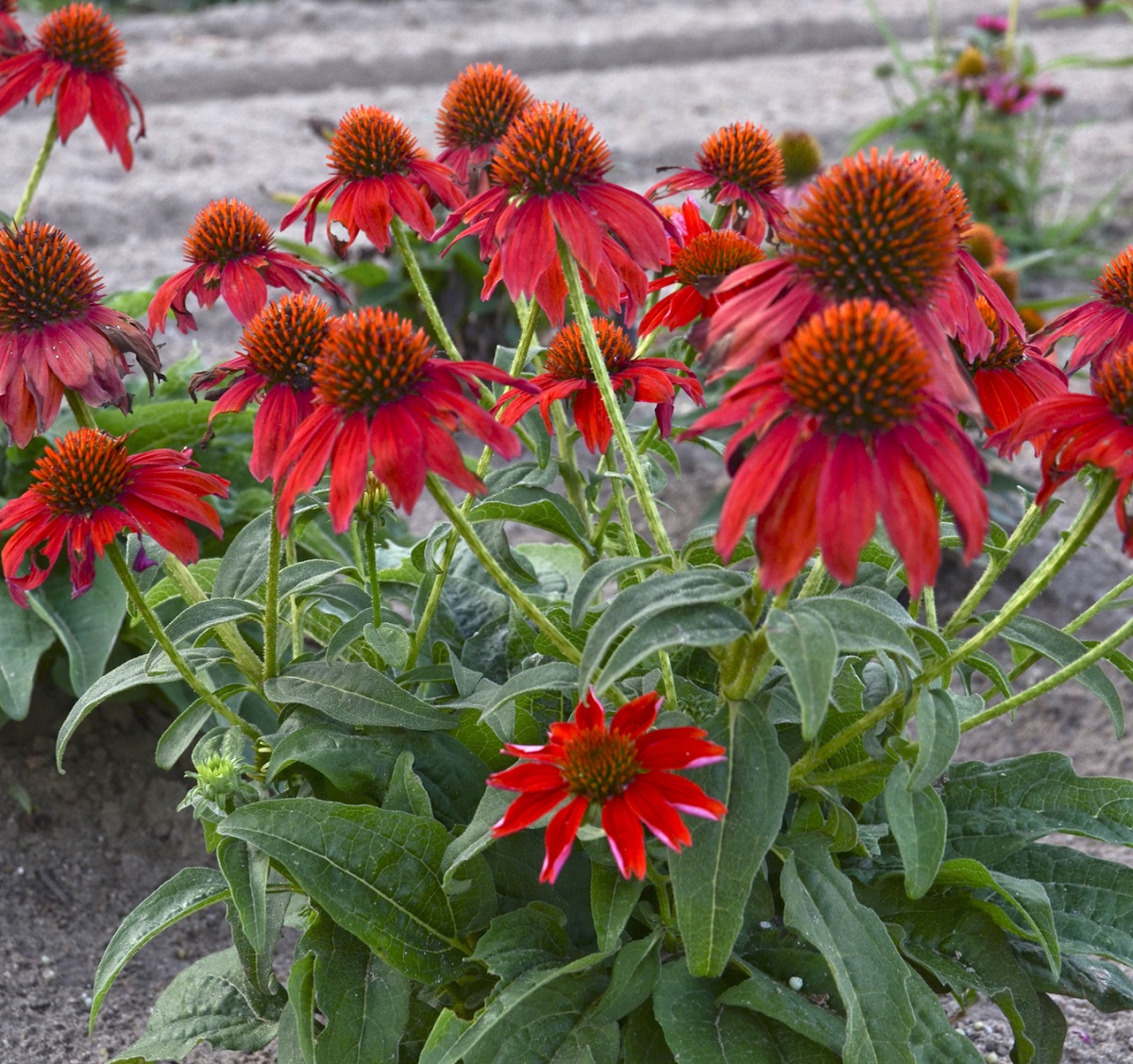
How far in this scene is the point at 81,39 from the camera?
1.97m

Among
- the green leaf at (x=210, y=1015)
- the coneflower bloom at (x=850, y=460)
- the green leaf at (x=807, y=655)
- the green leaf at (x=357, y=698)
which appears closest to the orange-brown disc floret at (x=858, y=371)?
the coneflower bloom at (x=850, y=460)

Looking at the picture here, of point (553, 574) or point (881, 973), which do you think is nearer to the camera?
point (881, 973)

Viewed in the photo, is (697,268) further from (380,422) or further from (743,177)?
(380,422)

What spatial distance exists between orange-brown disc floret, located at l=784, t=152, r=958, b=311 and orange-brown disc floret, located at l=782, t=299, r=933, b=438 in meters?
0.08

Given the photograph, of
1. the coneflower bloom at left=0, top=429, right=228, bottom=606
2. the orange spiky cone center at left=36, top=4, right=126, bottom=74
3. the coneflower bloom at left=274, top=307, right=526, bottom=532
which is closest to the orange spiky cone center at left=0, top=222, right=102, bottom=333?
the coneflower bloom at left=0, top=429, right=228, bottom=606

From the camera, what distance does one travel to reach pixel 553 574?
1871 millimetres

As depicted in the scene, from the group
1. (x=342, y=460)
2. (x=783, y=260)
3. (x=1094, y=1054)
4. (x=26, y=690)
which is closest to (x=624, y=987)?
(x=342, y=460)

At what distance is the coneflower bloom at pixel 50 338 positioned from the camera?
1.30 metres

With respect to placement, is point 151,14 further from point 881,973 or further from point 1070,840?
point 881,973

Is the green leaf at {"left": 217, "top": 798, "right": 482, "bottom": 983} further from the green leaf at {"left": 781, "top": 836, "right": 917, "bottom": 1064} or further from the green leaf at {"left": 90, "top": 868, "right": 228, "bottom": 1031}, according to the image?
the green leaf at {"left": 781, "top": 836, "right": 917, "bottom": 1064}

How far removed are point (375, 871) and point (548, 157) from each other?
0.68 m

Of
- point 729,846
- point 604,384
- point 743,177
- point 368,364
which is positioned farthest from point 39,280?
point 729,846

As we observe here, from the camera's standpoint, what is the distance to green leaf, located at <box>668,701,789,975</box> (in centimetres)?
109

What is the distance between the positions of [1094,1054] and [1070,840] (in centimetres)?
48
